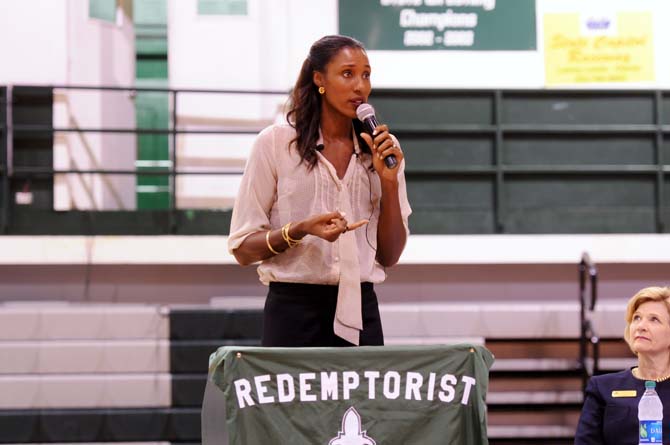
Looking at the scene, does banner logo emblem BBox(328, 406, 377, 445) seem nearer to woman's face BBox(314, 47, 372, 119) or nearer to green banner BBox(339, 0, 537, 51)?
woman's face BBox(314, 47, 372, 119)

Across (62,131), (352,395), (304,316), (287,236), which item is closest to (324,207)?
(287,236)

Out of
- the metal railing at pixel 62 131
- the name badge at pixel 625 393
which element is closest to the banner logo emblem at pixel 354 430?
the name badge at pixel 625 393

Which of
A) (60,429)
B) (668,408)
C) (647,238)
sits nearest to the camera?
(668,408)

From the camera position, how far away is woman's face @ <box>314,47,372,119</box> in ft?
8.27

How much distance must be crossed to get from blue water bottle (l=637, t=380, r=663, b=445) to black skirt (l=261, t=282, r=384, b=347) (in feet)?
3.32

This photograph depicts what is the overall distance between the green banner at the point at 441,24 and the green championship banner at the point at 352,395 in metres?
5.59

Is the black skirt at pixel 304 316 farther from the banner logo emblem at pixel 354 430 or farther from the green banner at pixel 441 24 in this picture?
the green banner at pixel 441 24

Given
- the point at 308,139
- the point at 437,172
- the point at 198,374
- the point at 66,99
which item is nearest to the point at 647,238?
the point at 437,172

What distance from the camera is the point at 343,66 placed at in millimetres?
2527

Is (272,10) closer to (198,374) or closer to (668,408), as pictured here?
(198,374)

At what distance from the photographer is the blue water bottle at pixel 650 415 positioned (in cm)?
292

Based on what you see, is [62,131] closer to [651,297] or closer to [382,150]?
[651,297]

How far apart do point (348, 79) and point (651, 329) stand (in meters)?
1.40

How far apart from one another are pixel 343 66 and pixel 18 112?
5.19 m
